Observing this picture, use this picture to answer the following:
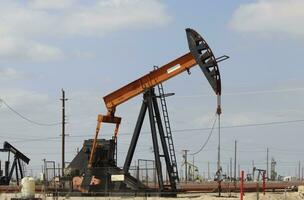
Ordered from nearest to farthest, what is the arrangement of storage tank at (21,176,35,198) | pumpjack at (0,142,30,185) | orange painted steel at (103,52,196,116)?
storage tank at (21,176,35,198)
orange painted steel at (103,52,196,116)
pumpjack at (0,142,30,185)

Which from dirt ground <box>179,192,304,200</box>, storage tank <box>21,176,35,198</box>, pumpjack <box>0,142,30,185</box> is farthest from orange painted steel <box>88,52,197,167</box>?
pumpjack <box>0,142,30,185</box>

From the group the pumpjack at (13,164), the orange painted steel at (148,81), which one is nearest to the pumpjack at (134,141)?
the orange painted steel at (148,81)

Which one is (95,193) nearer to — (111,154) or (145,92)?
(111,154)

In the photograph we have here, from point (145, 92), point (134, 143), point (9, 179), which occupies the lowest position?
point (9, 179)

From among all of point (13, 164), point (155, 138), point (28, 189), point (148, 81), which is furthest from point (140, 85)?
point (13, 164)

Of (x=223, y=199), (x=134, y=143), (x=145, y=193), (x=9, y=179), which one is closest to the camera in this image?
(x=223, y=199)

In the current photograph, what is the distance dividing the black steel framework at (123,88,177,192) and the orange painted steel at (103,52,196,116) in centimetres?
49

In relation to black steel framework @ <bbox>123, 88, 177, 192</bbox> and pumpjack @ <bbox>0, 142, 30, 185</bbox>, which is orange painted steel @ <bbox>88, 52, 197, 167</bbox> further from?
pumpjack @ <bbox>0, 142, 30, 185</bbox>

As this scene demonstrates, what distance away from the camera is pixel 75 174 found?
3130cm

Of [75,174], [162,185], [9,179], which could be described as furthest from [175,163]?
[9,179]

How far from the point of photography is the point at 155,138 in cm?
2938

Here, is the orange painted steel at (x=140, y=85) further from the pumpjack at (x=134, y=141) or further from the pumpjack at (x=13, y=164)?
the pumpjack at (x=13, y=164)

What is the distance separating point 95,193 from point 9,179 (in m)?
22.0

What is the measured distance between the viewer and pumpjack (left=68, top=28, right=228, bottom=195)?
2789cm
